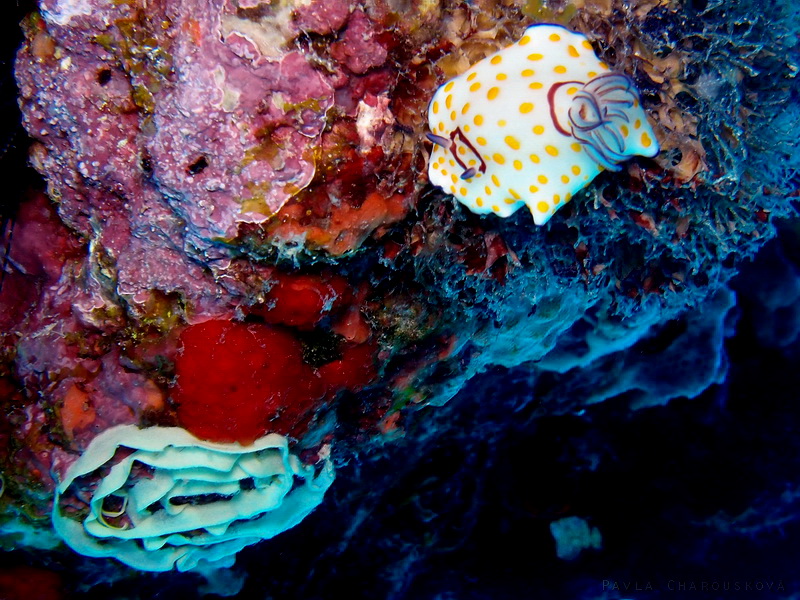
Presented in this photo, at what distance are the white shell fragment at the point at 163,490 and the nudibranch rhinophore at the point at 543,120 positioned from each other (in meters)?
1.67

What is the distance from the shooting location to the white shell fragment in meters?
2.33

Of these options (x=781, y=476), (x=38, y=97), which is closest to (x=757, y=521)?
(x=781, y=476)

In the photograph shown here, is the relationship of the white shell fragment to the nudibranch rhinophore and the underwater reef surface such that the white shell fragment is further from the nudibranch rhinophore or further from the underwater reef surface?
the nudibranch rhinophore

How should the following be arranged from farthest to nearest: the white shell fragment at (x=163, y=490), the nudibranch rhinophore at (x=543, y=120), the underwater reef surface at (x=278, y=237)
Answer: the white shell fragment at (x=163, y=490), the underwater reef surface at (x=278, y=237), the nudibranch rhinophore at (x=543, y=120)

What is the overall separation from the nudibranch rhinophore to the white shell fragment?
5.47ft

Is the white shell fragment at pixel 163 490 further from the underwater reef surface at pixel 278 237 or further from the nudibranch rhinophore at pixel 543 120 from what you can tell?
the nudibranch rhinophore at pixel 543 120

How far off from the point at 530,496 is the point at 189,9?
525 cm

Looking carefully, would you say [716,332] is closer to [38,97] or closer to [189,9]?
[189,9]

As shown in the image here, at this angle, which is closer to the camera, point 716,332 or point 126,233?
point 126,233

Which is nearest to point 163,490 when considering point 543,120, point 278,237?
point 278,237

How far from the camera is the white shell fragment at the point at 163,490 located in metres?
2.33

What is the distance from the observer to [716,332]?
15.9ft

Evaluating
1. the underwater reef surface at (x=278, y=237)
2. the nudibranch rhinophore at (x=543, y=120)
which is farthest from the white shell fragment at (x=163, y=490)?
the nudibranch rhinophore at (x=543, y=120)

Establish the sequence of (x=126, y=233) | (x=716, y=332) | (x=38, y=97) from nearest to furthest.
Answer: (x=38, y=97)
(x=126, y=233)
(x=716, y=332)
